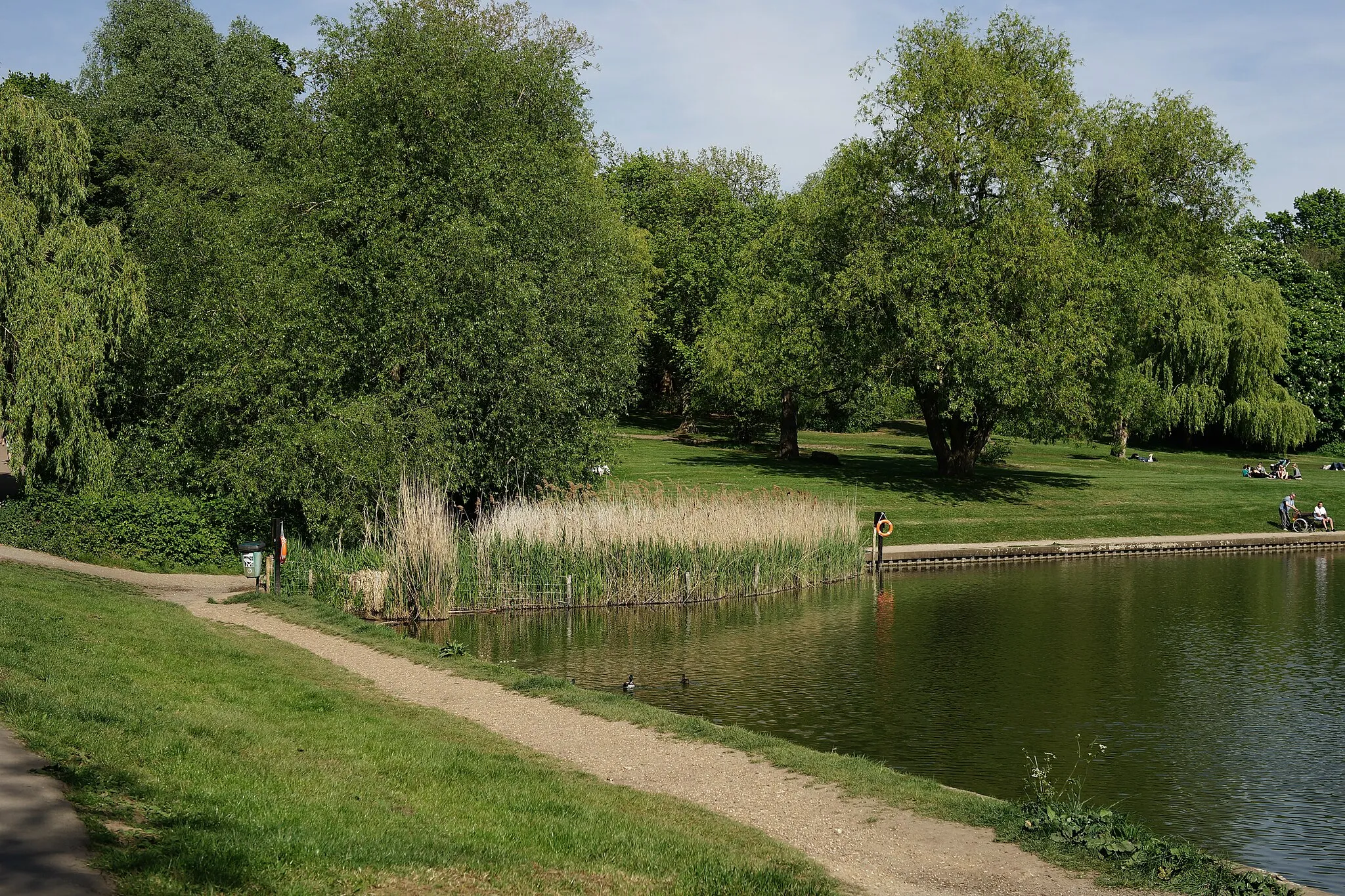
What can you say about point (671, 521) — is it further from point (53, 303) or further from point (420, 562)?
point (53, 303)

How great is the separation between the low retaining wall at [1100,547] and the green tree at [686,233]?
22570 millimetres

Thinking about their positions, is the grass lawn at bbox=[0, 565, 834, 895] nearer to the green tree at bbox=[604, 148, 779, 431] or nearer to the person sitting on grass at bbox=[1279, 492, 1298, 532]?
the person sitting on grass at bbox=[1279, 492, 1298, 532]

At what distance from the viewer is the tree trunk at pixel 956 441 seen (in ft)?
153

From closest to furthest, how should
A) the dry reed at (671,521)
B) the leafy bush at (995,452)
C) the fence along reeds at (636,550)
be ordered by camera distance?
the fence along reeds at (636,550)
the dry reed at (671,521)
the leafy bush at (995,452)

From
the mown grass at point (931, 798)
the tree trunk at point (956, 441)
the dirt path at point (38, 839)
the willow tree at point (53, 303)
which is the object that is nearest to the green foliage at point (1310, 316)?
the tree trunk at point (956, 441)

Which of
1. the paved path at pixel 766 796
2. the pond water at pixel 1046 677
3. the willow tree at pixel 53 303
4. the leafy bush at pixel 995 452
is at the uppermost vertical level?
the willow tree at pixel 53 303

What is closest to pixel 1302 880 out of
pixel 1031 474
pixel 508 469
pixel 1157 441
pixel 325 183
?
pixel 508 469

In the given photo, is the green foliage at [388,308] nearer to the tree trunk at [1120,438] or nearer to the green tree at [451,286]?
the green tree at [451,286]

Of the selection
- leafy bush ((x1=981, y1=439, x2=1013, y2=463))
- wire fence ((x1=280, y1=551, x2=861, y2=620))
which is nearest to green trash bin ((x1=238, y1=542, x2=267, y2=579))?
wire fence ((x1=280, y1=551, x2=861, y2=620))

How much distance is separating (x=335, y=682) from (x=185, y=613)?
5.95 m

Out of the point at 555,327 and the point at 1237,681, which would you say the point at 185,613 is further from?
the point at 1237,681

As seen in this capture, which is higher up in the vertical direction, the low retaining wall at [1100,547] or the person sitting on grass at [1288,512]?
the person sitting on grass at [1288,512]

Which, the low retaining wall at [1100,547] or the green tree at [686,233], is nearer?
the low retaining wall at [1100,547]

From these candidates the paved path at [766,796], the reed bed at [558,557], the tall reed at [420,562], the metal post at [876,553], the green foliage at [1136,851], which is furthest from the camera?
the metal post at [876,553]
